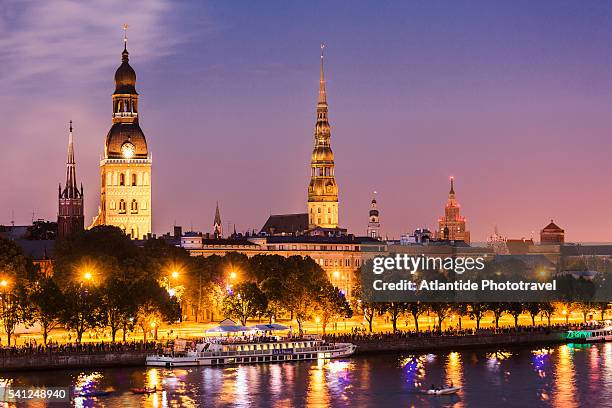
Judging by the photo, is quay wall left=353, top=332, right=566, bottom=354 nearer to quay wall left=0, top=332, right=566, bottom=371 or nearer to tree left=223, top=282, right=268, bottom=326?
quay wall left=0, top=332, right=566, bottom=371

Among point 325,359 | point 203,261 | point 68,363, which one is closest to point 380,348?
point 325,359

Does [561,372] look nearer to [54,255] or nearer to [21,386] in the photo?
[21,386]

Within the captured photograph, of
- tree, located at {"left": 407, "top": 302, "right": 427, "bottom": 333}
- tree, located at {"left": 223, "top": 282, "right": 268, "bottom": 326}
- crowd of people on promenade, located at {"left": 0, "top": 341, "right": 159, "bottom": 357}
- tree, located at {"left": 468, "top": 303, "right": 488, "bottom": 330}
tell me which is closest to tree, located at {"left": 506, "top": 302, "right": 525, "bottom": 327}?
tree, located at {"left": 468, "top": 303, "right": 488, "bottom": 330}

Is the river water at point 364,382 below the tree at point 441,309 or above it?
below

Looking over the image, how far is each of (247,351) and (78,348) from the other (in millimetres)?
15793

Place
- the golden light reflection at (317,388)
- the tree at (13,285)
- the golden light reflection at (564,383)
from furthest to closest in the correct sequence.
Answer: the tree at (13,285)
the golden light reflection at (564,383)
the golden light reflection at (317,388)

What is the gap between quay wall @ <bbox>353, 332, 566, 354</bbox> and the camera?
15300 cm

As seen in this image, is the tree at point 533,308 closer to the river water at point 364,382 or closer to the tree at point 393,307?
the tree at point 393,307

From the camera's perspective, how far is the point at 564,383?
130 metres

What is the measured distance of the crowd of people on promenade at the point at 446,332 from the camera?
155 meters

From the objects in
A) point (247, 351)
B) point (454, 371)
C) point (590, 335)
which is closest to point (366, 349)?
point (247, 351)

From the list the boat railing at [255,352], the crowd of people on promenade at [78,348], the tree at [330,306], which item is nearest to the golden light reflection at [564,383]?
the boat railing at [255,352]

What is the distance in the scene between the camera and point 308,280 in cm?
17875

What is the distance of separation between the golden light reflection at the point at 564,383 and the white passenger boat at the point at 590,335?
1798cm
